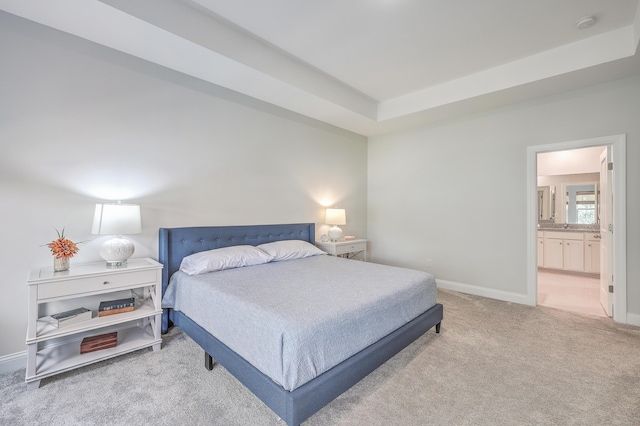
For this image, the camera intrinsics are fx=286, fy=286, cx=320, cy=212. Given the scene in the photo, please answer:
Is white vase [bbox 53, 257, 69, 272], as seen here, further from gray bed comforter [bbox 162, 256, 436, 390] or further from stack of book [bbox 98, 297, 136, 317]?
gray bed comforter [bbox 162, 256, 436, 390]

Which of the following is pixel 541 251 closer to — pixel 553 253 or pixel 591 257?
pixel 553 253

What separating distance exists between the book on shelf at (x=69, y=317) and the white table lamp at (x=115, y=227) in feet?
1.25

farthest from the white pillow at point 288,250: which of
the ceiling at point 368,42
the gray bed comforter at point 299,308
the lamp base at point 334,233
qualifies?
the ceiling at point 368,42

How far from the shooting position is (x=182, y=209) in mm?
3100

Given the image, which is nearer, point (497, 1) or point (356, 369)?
point (356, 369)

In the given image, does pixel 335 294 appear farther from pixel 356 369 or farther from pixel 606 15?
pixel 606 15

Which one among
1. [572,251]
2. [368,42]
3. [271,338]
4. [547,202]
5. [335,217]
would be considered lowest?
[271,338]

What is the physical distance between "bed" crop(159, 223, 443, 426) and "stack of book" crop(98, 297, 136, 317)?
36cm

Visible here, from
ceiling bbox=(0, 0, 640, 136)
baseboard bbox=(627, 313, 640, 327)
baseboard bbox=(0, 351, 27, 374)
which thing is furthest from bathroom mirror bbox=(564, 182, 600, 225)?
baseboard bbox=(0, 351, 27, 374)

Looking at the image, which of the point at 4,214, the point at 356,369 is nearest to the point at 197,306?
the point at 356,369

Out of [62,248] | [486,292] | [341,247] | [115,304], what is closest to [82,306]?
[115,304]

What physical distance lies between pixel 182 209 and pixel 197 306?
1.21 metres

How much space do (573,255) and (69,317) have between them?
7411 millimetres

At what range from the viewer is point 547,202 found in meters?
6.25
